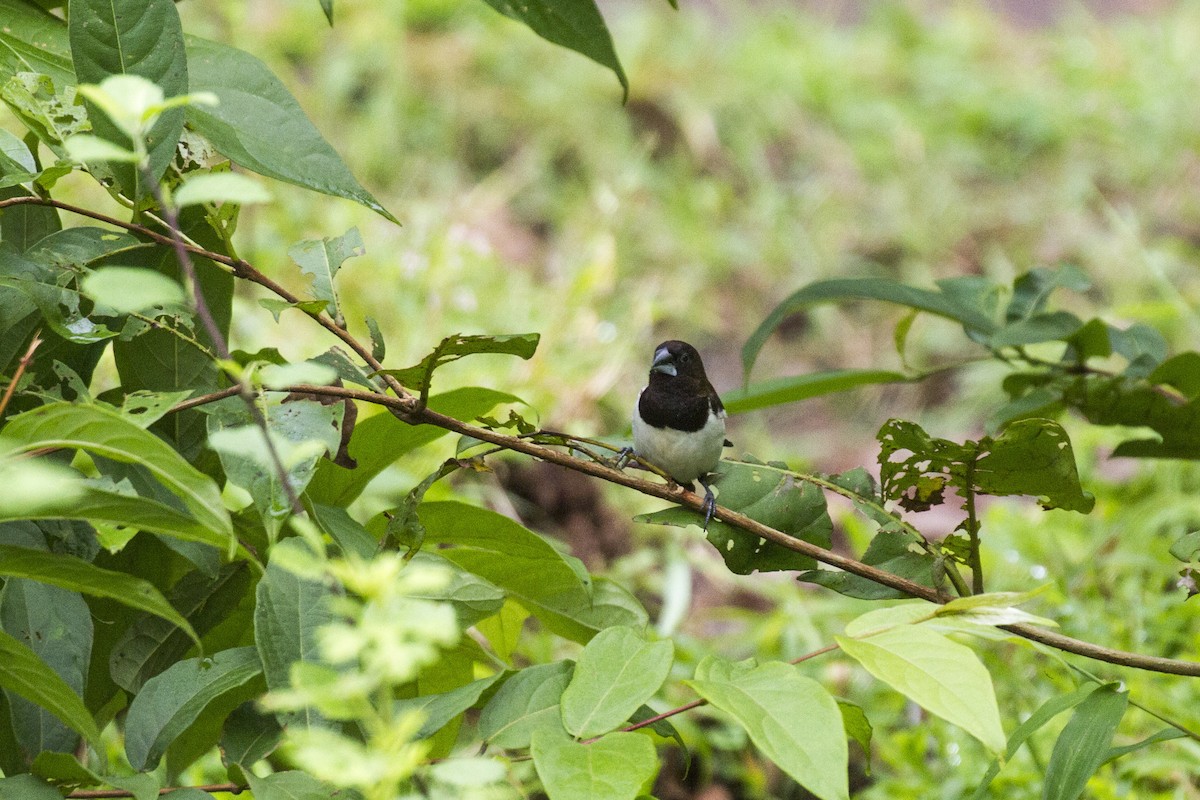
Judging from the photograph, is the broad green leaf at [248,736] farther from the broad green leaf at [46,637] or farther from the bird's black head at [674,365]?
the bird's black head at [674,365]

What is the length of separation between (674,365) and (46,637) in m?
1.22

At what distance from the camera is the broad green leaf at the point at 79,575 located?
0.96 meters

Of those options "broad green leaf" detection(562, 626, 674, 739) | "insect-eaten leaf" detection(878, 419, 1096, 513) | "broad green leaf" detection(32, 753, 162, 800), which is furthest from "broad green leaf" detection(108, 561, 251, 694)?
"insect-eaten leaf" detection(878, 419, 1096, 513)

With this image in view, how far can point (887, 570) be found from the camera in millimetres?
1346

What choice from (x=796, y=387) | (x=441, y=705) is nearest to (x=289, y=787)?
(x=441, y=705)

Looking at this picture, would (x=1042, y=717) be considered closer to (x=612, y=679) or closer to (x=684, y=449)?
(x=612, y=679)

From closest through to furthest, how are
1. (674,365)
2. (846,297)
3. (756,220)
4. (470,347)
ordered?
1. (470,347)
2. (846,297)
3. (674,365)
4. (756,220)

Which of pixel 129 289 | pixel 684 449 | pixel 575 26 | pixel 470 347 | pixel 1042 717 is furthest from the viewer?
pixel 684 449

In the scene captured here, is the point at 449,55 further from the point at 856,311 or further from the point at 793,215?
the point at 856,311

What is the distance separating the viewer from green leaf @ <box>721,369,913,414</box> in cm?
176

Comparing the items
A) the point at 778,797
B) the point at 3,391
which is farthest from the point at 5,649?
the point at 778,797

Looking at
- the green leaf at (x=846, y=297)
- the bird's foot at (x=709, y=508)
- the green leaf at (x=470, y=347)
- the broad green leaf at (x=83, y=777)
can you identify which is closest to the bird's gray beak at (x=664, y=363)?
the green leaf at (x=846, y=297)

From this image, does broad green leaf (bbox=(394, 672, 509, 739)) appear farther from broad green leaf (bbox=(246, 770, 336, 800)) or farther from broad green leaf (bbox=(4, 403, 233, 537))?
broad green leaf (bbox=(4, 403, 233, 537))

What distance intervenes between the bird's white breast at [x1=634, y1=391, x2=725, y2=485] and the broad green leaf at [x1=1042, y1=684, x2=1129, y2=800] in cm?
69
